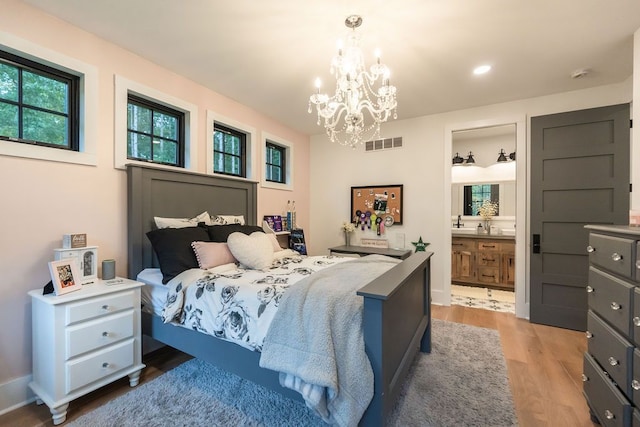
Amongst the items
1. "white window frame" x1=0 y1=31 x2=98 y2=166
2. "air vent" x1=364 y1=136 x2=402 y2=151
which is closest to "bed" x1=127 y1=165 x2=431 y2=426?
"white window frame" x1=0 y1=31 x2=98 y2=166

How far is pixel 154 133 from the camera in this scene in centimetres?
272

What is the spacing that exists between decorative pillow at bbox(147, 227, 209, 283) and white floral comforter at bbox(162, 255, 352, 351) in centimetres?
9

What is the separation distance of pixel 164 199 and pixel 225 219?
0.64 metres

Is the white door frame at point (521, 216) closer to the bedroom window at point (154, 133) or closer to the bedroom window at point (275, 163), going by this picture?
the bedroom window at point (275, 163)

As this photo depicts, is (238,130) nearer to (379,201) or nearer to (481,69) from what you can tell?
(379,201)

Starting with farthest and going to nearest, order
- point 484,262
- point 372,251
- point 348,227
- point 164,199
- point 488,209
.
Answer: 1. point 488,209
2. point 484,262
3. point 348,227
4. point 372,251
5. point 164,199

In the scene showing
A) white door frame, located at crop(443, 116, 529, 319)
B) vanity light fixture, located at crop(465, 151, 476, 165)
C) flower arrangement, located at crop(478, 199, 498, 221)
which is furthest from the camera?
vanity light fixture, located at crop(465, 151, 476, 165)

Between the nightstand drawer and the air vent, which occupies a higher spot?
the air vent

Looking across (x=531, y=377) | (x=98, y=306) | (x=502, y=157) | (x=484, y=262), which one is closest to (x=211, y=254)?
→ (x=98, y=306)

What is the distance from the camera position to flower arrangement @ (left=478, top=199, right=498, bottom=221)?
4.98 m

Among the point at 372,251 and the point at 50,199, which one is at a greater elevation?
the point at 50,199

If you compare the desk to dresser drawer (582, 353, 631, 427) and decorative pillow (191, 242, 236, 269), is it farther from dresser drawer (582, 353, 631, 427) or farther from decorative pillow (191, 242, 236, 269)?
dresser drawer (582, 353, 631, 427)

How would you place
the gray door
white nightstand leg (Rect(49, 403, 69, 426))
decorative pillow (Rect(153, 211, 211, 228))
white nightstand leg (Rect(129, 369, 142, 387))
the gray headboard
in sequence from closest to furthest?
white nightstand leg (Rect(49, 403, 69, 426)) < white nightstand leg (Rect(129, 369, 142, 387)) < the gray headboard < decorative pillow (Rect(153, 211, 211, 228)) < the gray door

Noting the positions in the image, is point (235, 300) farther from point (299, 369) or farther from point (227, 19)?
point (227, 19)
